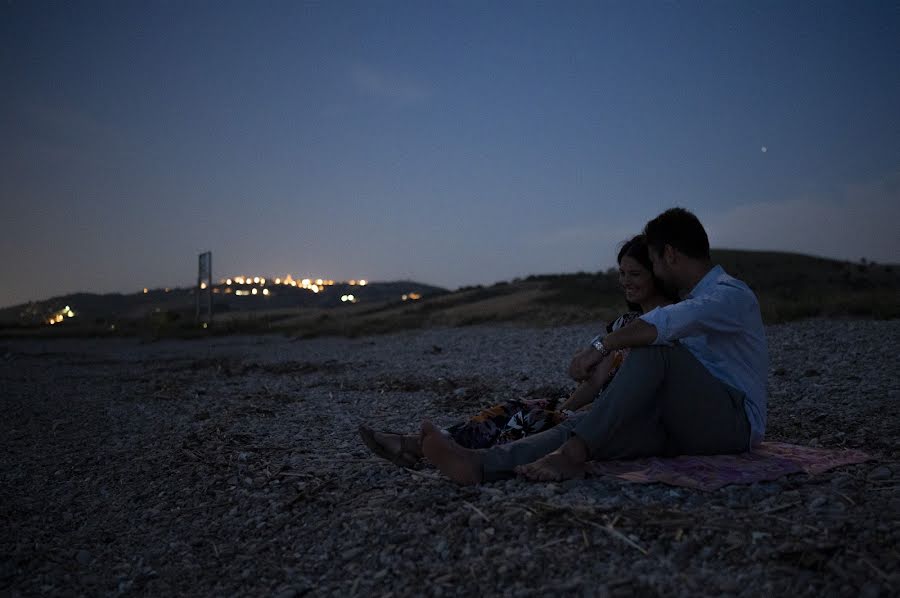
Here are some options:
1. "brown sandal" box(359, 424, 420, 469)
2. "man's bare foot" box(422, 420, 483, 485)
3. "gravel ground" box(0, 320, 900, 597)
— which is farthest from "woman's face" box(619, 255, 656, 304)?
"brown sandal" box(359, 424, 420, 469)

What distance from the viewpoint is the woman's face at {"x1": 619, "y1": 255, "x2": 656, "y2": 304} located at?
4.07 metres

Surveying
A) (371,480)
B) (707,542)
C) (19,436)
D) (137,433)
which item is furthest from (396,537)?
(19,436)

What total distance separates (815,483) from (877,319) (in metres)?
11.0

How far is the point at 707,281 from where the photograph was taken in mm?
3639

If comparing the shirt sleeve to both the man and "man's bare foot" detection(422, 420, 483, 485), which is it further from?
"man's bare foot" detection(422, 420, 483, 485)

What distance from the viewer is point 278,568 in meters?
3.00

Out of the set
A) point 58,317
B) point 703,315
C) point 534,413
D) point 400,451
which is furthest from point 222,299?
point 703,315

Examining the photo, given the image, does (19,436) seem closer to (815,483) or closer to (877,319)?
(815,483)

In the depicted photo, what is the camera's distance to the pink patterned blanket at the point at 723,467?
3.27 m

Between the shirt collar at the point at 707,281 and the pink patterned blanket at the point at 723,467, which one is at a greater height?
the shirt collar at the point at 707,281

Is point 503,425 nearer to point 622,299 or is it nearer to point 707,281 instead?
point 707,281

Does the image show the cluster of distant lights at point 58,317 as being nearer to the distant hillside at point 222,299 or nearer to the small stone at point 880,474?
the distant hillside at point 222,299

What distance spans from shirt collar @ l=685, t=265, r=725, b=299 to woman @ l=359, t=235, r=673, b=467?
0.41 meters

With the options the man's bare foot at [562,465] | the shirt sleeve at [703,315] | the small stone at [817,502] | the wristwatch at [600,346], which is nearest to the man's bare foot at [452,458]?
the man's bare foot at [562,465]
